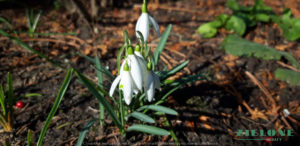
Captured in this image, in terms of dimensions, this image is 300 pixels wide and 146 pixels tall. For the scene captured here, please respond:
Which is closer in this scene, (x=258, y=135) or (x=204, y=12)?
(x=258, y=135)

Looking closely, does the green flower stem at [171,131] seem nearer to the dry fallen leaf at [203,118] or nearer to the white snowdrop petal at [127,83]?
the dry fallen leaf at [203,118]

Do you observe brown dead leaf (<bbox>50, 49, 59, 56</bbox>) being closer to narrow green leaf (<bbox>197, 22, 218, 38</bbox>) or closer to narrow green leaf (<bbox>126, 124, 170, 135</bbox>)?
narrow green leaf (<bbox>126, 124, 170, 135</bbox>)

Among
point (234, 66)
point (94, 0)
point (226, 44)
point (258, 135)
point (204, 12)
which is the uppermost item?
point (94, 0)

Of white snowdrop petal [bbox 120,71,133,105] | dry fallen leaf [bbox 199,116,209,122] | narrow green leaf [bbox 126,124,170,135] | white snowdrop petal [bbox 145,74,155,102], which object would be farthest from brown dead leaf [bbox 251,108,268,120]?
white snowdrop petal [bbox 120,71,133,105]

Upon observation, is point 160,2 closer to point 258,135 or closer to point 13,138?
point 258,135

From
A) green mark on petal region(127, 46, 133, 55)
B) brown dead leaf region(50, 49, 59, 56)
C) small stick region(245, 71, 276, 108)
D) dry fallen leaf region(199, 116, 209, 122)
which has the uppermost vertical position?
green mark on petal region(127, 46, 133, 55)

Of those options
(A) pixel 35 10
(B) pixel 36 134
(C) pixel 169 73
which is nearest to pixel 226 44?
(C) pixel 169 73

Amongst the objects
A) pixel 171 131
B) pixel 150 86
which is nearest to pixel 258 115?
pixel 171 131

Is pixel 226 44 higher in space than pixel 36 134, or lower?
higher
